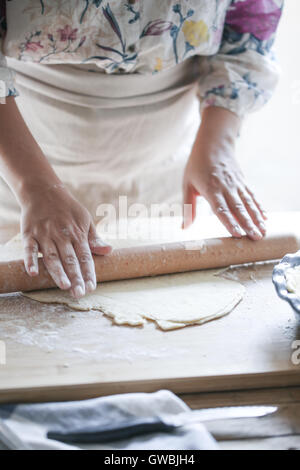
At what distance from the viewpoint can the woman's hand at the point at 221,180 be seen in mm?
1181

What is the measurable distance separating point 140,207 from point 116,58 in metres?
0.61

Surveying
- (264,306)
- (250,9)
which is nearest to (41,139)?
(250,9)

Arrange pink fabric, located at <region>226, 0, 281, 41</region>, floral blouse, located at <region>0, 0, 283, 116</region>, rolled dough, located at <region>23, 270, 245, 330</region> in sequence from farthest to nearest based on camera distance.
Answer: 1. pink fabric, located at <region>226, 0, 281, 41</region>
2. floral blouse, located at <region>0, 0, 283, 116</region>
3. rolled dough, located at <region>23, 270, 245, 330</region>

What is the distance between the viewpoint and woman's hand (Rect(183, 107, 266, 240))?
118cm

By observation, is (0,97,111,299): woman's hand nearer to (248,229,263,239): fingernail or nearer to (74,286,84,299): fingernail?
(74,286,84,299): fingernail

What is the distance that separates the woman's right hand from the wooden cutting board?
8 cm

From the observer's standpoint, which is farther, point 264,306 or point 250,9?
point 250,9

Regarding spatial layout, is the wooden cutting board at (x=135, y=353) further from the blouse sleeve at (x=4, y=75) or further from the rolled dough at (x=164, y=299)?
the blouse sleeve at (x=4, y=75)

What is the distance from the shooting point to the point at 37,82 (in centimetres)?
134

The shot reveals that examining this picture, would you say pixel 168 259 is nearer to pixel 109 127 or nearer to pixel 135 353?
pixel 135 353

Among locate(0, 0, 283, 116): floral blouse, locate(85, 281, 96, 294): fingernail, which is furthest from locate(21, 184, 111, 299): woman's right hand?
locate(0, 0, 283, 116): floral blouse

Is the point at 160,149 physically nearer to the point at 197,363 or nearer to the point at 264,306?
the point at 264,306

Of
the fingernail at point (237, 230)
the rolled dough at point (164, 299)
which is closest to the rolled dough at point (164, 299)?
the rolled dough at point (164, 299)
